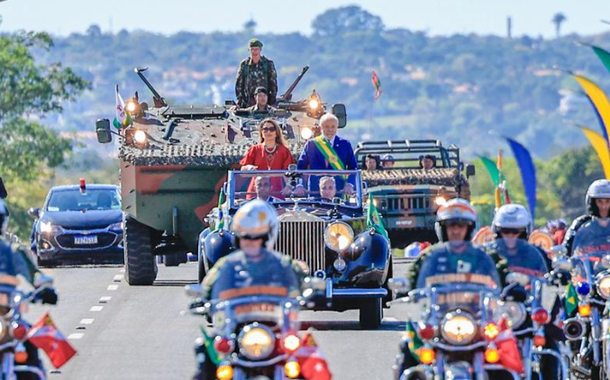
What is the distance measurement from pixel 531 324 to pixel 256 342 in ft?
7.93

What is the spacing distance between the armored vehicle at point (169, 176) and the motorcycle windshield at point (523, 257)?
1288 centimetres

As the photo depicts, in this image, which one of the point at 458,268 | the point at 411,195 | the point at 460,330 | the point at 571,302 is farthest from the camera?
the point at 411,195

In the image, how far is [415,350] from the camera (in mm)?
14516

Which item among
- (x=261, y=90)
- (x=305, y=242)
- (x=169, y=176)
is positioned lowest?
(x=305, y=242)

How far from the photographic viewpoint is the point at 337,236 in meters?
21.9

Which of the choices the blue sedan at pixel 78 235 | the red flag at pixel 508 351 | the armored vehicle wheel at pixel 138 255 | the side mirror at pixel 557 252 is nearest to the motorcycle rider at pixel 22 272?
the red flag at pixel 508 351

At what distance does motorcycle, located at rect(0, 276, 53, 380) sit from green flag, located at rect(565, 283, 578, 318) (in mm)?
4679

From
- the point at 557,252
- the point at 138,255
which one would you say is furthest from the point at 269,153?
the point at 557,252

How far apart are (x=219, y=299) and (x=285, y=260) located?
0.50 metres

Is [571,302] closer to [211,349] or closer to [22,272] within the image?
[211,349]

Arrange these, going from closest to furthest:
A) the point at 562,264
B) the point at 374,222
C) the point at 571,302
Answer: the point at 562,264
the point at 571,302
the point at 374,222

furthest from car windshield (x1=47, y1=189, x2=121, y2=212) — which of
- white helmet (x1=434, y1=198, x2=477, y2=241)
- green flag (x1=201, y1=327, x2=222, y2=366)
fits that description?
green flag (x1=201, y1=327, x2=222, y2=366)

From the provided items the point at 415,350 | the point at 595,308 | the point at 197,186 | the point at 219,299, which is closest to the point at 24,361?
the point at 219,299

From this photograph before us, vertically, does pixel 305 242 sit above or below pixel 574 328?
above
